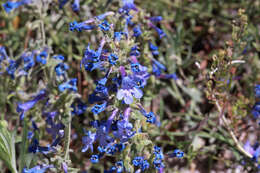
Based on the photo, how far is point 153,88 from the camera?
3926 mm

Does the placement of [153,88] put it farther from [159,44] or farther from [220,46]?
[220,46]

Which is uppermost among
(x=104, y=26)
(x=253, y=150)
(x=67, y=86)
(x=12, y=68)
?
(x=104, y=26)

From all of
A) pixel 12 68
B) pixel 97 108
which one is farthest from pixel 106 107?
pixel 12 68

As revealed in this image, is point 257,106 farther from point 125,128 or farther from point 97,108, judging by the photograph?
point 97,108

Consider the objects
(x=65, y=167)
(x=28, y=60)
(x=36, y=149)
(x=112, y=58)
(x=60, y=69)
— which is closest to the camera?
(x=112, y=58)

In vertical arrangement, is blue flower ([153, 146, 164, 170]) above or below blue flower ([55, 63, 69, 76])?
below

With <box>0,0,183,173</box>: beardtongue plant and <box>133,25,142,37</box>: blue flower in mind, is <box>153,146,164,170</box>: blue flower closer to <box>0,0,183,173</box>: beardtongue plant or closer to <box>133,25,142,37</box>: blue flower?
<box>0,0,183,173</box>: beardtongue plant

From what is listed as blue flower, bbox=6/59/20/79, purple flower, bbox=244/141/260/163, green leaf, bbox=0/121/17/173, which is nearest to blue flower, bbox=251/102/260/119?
purple flower, bbox=244/141/260/163

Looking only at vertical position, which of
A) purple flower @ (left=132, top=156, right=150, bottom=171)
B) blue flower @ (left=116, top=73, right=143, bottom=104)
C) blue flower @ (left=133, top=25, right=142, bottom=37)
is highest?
blue flower @ (left=133, top=25, right=142, bottom=37)

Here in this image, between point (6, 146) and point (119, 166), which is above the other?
point (6, 146)

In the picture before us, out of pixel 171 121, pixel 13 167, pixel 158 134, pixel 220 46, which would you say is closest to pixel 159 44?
pixel 220 46

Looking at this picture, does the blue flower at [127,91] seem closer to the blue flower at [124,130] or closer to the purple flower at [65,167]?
the blue flower at [124,130]

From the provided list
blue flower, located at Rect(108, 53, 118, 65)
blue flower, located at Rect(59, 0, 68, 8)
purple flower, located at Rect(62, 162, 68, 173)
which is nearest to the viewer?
blue flower, located at Rect(108, 53, 118, 65)

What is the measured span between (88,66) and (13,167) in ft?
3.46
